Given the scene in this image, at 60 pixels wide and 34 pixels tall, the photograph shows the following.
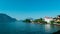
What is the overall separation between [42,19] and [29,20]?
846 cm

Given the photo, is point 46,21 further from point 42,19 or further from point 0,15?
point 0,15

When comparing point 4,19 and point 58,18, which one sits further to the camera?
point 4,19

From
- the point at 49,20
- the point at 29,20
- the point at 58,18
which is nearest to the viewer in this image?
the point at 58,18

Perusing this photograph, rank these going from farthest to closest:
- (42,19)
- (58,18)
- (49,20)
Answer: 1. (42,19)
2. (49,20)
3. (58,18)

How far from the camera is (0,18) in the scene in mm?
60844

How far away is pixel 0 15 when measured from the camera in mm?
60406

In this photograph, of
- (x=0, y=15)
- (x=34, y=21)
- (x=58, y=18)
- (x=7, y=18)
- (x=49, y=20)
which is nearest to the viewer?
(x=58, y=18)

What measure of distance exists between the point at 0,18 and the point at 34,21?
839 inches

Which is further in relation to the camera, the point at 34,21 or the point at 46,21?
the point at 34,21

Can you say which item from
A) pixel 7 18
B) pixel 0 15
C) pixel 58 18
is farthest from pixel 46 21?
pixel 7 18

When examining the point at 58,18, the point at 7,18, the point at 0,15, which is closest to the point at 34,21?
the point at 58,18

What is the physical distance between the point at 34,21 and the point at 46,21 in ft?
21.9

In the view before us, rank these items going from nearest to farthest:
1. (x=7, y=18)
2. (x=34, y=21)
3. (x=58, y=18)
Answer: (x=58, y=18) < (x=34, y=21) < (x=7, y=18)

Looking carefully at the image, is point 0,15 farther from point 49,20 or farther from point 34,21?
point 49,20
